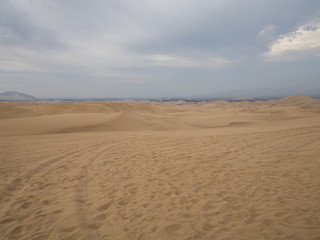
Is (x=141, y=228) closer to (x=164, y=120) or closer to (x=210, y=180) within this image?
(x=210, y=180)

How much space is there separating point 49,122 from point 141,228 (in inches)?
507

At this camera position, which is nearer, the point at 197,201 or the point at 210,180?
the point at 197,201

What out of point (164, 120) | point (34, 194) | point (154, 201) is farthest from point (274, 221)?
point (164, 120)

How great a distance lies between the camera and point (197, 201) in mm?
3584

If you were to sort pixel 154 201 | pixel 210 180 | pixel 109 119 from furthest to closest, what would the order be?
pixel 109 119 < pixel 210 180 < pixel 154 201

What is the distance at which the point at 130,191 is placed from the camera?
4.04 m

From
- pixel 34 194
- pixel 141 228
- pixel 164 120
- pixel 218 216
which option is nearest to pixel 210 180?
pixel 218 216

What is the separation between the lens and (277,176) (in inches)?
183

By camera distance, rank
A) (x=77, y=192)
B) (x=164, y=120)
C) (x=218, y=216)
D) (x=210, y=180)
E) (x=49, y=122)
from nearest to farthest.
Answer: (x=218, y=216) → (x=77, y=192) → (x=210, y=180) → (x=49, y=122) → (x=164, y=120)

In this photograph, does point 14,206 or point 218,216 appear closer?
point 218,216

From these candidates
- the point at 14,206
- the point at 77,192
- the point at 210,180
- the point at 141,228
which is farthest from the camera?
the point at 210,180

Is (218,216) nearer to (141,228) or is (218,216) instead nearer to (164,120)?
(141,228)

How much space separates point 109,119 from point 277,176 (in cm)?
1304

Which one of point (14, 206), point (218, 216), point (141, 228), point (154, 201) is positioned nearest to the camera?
point (141, 228)
